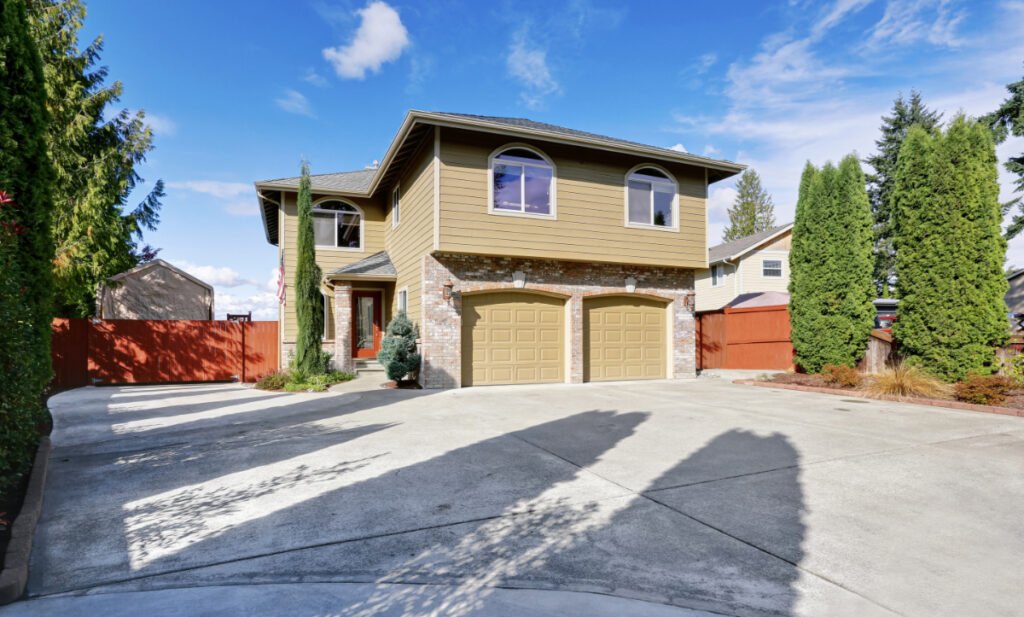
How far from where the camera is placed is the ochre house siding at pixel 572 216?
10852 mm

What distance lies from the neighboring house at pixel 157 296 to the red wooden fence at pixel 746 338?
75.1ft

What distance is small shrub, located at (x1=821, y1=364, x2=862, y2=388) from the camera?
10602 millimetres

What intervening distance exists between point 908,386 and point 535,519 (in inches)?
365

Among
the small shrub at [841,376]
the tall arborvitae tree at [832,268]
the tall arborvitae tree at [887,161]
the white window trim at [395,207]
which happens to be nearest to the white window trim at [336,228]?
the white window trim at [395,207]

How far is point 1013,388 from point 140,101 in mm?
22089

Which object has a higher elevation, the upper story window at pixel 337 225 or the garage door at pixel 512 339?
the upper story window at pixel 337 225

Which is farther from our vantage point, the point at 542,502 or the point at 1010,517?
the point at 542,502

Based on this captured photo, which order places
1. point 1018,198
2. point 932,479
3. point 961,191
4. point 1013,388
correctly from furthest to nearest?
1. point 1018,198
2. point 961,191
3. point 1013,388
4. point 932,479

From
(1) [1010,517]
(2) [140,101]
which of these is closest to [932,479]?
(1) [1010,517]

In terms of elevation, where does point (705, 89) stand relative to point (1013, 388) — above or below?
above

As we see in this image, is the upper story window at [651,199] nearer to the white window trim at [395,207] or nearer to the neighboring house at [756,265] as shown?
the white window trim at [395,207]

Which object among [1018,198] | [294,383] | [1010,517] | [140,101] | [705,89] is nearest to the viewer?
[1010,517]

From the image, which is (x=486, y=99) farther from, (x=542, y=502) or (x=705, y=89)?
(x=542, y=502)

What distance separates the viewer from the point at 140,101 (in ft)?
48.5
